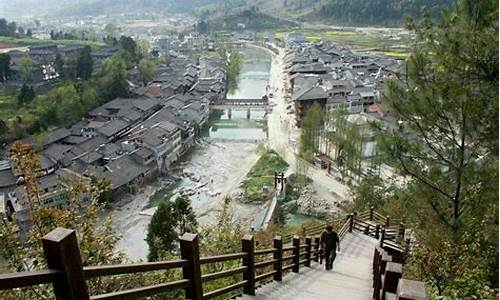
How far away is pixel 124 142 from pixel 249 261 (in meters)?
27.2

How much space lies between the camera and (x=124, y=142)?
3030cm

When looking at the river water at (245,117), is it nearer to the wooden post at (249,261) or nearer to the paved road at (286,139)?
the paved road at (286,139)

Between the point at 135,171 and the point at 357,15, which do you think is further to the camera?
the point at 357,15

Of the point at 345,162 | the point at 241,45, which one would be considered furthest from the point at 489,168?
the point at 241,45

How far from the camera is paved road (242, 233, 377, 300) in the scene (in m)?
5.43

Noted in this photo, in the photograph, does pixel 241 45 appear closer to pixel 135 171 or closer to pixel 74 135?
pixel 74 135

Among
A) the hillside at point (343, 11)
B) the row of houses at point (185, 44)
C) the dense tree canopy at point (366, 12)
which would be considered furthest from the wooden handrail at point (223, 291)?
the dense tree canopy at point (366, 12)

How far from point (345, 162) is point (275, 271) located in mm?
21380

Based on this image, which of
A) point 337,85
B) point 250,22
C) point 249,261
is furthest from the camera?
point 250,22

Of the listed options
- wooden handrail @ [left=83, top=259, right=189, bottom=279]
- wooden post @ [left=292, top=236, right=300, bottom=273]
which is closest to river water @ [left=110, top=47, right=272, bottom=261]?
wooden post @ [left=292, top=236, right=300, bottom=273]

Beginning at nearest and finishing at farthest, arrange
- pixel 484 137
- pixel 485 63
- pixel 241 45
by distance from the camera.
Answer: pixel 485 63, pixel 484 137, pixel 241 45

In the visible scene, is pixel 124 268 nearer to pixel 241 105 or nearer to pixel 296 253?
pixel 296 253

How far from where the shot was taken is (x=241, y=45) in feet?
280

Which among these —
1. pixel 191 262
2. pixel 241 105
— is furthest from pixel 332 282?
pixel 241 105
